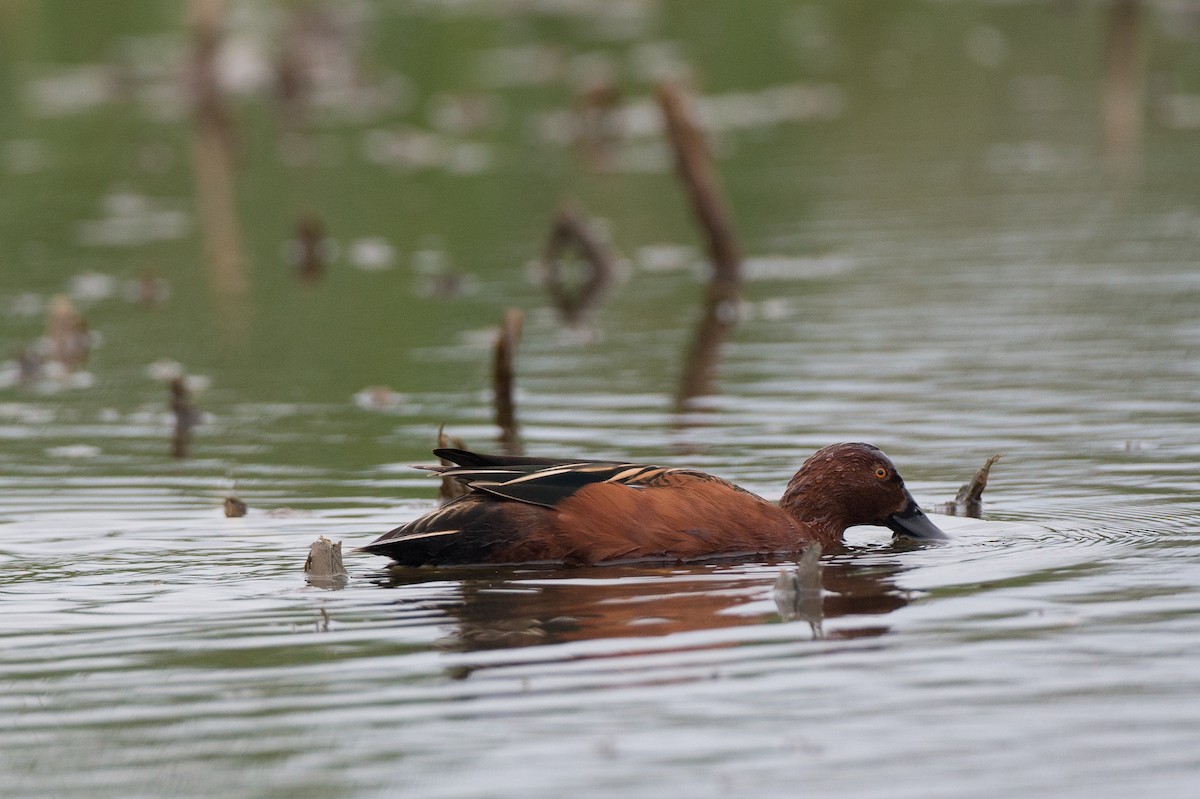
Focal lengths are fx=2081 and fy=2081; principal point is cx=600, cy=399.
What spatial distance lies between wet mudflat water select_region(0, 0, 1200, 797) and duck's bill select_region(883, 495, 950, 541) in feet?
0.33

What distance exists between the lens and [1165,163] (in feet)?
71.8

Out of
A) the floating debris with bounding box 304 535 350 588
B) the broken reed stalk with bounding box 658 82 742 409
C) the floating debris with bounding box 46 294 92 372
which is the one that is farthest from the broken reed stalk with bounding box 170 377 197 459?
the floating debris with bounding box 304 535 350 588

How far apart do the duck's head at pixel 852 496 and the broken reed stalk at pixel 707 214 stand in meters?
5.81

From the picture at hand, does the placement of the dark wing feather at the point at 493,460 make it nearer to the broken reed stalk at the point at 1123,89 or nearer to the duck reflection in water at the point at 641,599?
the duck reflection in water at the point at 641,599

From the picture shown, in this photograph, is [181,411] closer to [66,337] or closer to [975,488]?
[66,337]

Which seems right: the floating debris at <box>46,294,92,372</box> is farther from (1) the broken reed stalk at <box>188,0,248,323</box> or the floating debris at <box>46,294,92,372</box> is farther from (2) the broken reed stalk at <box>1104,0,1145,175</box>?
(2) the broken reed stalk at <box>1104,0,1145,175</box>

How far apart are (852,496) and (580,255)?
9141 millimetres

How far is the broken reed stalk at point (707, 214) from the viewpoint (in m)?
15.9

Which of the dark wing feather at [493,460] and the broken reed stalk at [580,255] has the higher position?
the broken reed stalk at [580,255]

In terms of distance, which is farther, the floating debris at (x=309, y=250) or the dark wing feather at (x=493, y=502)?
the floating debris at (x=309, y=250)

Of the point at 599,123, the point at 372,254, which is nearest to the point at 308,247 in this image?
the point at 372,254

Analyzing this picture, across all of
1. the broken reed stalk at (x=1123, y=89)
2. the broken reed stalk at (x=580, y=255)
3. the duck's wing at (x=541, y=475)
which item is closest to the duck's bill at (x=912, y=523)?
the duck's wing at (x=541, y=475)

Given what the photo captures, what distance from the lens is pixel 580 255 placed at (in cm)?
1795

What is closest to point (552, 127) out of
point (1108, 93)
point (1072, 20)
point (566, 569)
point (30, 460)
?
point (1108, 93)
